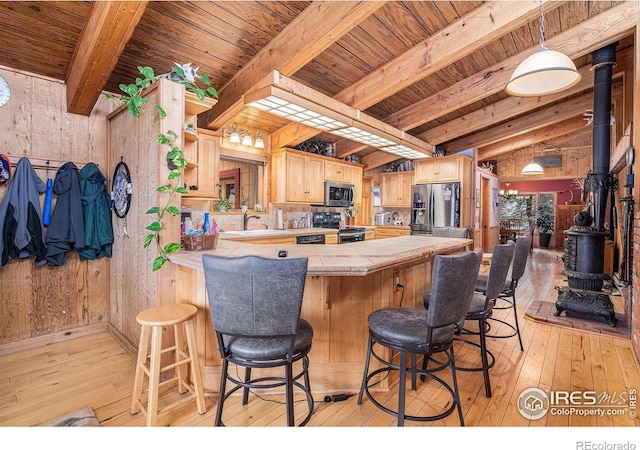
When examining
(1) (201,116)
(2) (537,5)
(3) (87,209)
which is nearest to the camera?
(2) (537,5)

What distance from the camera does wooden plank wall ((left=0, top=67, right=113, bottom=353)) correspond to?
2.81 metres

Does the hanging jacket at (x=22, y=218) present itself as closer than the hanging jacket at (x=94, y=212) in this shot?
Yes

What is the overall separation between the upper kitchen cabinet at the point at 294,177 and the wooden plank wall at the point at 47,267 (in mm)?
2268

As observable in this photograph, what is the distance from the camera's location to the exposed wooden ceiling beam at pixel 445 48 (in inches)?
113

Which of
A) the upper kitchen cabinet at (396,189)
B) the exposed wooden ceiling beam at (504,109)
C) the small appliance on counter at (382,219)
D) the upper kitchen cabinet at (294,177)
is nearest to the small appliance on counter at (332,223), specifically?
the upper kitchen cabinet at (294,177)

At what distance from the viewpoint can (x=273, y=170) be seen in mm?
4988

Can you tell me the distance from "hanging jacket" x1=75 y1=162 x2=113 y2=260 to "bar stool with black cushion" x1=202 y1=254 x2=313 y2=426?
2.29m

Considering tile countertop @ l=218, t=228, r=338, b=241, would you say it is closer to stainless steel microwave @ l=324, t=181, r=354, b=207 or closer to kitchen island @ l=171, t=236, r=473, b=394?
stainless steel microwave @ l=324, t=181, r=354, b=207

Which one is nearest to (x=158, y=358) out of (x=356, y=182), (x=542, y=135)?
(x=356, y=182)

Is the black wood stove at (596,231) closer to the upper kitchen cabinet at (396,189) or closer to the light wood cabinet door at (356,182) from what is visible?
the light wood cabinet door at (356,182)

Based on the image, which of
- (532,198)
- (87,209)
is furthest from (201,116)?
(532,198)

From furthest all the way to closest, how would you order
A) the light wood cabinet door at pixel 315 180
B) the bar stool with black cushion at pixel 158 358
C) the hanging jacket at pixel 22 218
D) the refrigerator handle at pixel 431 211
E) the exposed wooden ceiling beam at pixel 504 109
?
the refrigerator handle at pixel 431 211 < the light wood cabinet door at pixel 315 180 < the exposed wooden ceiling beam at pixel 504 109 < the hanging jacket at pixel 22 218 < the bar stool with black cushion at pixel 158 358
